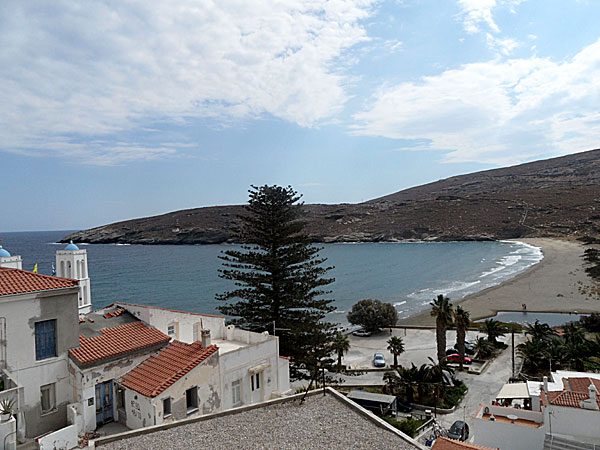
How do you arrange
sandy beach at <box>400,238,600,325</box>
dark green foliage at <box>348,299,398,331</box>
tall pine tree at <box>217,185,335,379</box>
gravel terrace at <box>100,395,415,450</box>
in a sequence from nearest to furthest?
gravel terrace at <box>100,395,415,450</box>
tall pine tree at <box>217,185,335,379</box>
dark green foliage at <box>348,299,398,331</box>
sandy beach at <box>400,238,600,325</box>

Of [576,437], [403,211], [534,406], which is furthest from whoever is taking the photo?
[403,211]

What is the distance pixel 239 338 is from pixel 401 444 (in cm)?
817

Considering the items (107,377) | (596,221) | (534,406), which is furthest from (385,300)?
(596,221)

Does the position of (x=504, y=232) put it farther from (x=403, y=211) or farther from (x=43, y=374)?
(x=43, y=374)

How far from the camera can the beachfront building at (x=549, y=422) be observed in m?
11.6

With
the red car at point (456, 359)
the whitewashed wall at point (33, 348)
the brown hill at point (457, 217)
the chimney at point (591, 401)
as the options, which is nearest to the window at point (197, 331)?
the whitewashed wall at point (33, 348)

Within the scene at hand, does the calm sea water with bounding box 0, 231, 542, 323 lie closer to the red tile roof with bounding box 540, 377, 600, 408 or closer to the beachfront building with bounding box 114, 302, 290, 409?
the red tile roof with bounding box 540, 377, 600, 408

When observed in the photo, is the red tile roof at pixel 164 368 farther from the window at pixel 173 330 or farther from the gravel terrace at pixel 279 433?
the gravel terrace at pixel 279 433

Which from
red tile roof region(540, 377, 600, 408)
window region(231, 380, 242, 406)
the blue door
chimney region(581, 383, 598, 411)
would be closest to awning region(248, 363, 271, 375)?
window region(231, 380, 242, 406)

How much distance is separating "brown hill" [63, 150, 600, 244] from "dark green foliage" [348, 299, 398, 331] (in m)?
79.2

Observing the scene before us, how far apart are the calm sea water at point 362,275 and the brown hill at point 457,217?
547 inches

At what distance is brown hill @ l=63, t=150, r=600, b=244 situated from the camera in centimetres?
11362

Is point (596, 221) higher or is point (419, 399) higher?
point (596, 221)

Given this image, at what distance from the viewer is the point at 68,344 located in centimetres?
1029
